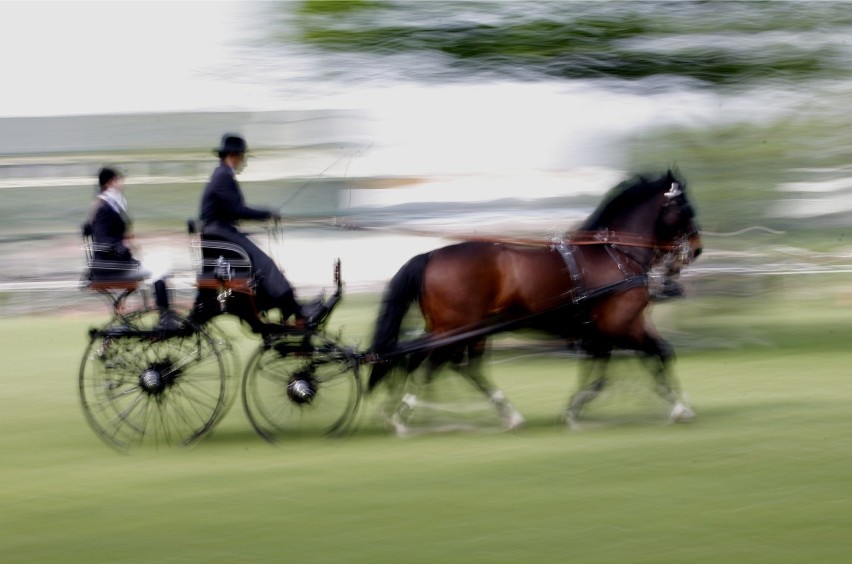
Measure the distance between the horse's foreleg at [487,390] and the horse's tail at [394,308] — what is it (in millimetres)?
511

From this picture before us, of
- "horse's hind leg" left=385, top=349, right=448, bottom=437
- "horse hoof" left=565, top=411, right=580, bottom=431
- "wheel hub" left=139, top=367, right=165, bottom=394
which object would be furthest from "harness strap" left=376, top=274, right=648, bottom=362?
"wheel hub" left=139, top=367, right=165, bottom=394

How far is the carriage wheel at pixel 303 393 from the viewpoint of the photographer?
26.8ft

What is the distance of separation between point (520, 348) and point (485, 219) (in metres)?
1.60

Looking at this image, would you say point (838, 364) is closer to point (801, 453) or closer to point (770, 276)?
point (770, 276)

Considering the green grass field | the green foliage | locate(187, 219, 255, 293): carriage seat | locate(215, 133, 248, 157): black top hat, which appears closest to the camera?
the green grass field

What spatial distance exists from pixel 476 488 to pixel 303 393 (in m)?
1.69

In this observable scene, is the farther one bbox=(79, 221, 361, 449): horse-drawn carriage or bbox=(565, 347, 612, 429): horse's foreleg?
bbox=(565, 347, 612, 429): horse's foreleg

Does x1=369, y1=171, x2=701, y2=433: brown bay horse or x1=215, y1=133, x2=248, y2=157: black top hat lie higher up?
x1=215, y1=133, x2=248, y2=157: black top hat

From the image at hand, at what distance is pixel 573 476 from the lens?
702cm

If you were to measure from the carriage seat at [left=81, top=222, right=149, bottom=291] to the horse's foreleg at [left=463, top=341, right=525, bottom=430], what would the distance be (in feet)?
6.88

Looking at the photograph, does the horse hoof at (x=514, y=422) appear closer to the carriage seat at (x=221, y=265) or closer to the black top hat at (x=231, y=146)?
the carriage seat at (x=221, y=265)

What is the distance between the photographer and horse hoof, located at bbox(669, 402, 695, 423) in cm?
859

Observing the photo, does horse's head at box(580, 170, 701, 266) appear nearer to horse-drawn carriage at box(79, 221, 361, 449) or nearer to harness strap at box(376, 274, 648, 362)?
harness strap at box(376, 274, 648, 362)

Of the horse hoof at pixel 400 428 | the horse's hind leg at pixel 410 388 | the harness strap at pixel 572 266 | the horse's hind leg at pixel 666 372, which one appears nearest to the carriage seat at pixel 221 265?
the horse's hind leg at pixel 410 388
